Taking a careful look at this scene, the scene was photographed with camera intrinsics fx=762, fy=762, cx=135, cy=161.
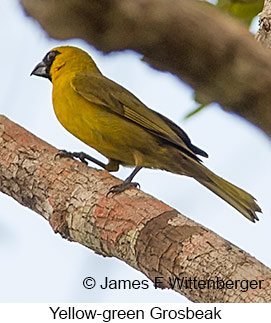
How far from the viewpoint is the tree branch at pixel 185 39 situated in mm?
1996

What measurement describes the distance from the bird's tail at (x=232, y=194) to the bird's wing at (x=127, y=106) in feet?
0.33

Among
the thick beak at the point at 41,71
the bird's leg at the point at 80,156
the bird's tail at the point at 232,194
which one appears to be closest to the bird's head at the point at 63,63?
the thick beak at the point at 41,71

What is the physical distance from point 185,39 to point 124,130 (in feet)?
3.60

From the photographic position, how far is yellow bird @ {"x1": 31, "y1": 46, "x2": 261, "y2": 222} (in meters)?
2.99

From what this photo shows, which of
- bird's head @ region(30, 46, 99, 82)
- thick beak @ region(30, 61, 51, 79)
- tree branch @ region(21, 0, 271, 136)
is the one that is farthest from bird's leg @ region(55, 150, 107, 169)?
thick beak @ region(30, 61, 51, 79)

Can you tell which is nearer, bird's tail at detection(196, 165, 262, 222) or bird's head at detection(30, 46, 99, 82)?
bird's tail at detection(196, 165, 262, 222)

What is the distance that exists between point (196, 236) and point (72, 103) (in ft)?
A: 4.70

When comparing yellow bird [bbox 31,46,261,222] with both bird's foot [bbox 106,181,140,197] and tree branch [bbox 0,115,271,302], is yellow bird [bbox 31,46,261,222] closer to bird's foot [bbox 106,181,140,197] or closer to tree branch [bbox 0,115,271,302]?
tree branch [bbox 0,115,271,302]

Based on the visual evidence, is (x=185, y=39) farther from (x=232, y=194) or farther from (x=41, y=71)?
(x=41, y=71)

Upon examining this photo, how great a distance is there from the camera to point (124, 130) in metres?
3.16

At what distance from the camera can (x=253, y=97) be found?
1971 millimetres

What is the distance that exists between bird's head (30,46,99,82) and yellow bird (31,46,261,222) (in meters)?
0.14

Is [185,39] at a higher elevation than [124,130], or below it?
below

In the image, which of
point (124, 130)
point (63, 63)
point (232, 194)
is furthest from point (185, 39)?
point (63, 63)
